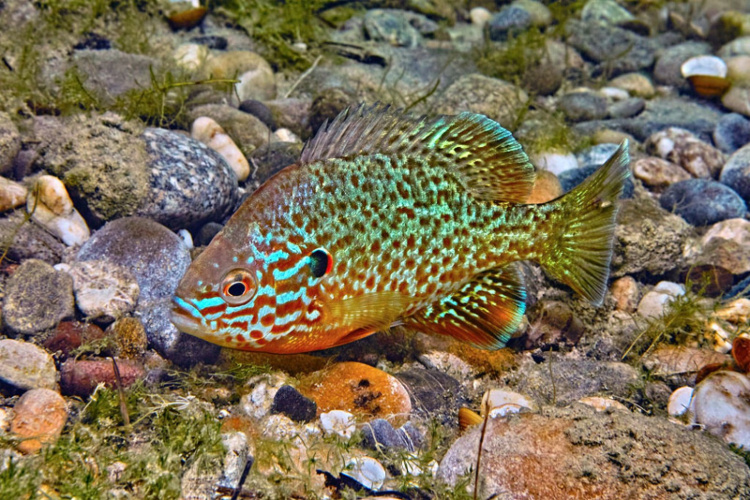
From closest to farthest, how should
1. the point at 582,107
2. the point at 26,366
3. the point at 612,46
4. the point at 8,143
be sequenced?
1. the point at 26,366
2. the point at 8,143
3. the point at 582,107
4. the point at 612,46

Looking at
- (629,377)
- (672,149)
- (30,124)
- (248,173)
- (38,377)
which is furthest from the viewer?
(672,149)

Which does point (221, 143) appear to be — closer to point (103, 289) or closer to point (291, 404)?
point (103, 289)

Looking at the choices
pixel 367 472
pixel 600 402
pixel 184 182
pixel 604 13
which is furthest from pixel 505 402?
pixel 604 13

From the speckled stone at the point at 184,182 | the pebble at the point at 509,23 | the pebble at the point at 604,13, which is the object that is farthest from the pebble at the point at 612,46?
the speckled stone at the point at 184,182

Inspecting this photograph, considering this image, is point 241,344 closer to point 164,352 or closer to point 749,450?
point 164,352

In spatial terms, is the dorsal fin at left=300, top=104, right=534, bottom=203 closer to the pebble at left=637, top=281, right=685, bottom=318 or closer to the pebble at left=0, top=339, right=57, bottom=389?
the pebble at left=0, top=339, right=57, bottom=389

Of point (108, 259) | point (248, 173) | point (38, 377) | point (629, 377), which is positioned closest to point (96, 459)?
point (38, 377)

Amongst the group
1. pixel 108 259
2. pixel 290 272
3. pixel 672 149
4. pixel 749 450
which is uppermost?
pixel 290 272
